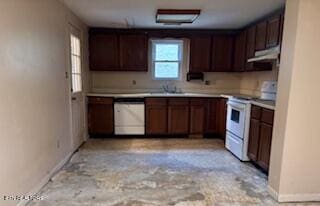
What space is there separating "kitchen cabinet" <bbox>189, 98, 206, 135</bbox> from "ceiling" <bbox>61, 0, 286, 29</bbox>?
5.04 ft

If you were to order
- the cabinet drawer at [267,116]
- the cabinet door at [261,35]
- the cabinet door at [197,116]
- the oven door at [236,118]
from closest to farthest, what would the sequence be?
the cabinet drawer at [267,116] → the oven door at [236,118] → the cabinet door at [261,35] → the cabinet door at [197,116]

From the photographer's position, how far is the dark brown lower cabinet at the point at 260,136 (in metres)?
3.03

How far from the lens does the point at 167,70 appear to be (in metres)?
5.39

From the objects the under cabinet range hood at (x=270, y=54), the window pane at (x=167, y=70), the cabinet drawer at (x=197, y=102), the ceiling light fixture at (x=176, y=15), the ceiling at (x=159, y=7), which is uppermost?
the ceiling at (x=159, y=7)

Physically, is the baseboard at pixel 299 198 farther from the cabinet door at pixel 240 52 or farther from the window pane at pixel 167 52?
the window pane at pixel 167 52

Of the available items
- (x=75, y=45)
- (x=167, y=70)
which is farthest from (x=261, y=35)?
(x=75, y=45)

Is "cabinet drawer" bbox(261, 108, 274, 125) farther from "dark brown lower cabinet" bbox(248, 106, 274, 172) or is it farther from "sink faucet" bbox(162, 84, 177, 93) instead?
"sink faucet" bbox(162, 84, 177, 93)

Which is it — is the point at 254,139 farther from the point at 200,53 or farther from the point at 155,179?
the point at 200,53

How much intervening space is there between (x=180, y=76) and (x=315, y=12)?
3.33 metres

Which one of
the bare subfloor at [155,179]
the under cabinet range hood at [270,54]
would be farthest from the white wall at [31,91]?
the under cabinet range hood at [270,54]

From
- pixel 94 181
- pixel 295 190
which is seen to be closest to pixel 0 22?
pixel 94 181

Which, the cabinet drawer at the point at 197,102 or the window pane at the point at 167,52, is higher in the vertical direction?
the window pane at the point at 167,52

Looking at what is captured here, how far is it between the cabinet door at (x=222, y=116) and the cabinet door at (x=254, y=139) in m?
1.20

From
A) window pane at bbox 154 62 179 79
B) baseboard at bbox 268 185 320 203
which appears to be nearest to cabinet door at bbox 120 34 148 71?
window pane at bbox 154 62 179 79
